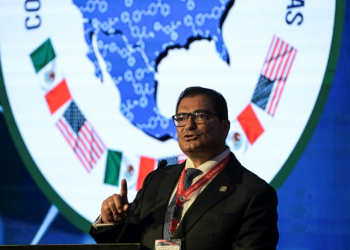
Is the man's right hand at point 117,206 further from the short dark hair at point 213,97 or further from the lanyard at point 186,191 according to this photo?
the short dark hair at point 213,97

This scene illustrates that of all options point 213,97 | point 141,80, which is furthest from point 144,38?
point 213,97

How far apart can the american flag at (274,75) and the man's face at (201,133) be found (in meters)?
1.24

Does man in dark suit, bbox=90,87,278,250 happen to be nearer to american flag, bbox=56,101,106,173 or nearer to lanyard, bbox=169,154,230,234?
lanyard, bbox=169,154,230,234

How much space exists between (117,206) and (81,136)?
1665 millimetres

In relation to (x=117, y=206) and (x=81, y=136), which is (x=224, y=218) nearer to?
(x=117, y=206)

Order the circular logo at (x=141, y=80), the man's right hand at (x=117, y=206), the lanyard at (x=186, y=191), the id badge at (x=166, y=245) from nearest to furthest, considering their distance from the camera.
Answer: the id badge at (x=166, y=245)
the man's right hand at (x=117, y=206)
the lanyard at (x=186, y=191)
the circular logo at (x=141, y=80)

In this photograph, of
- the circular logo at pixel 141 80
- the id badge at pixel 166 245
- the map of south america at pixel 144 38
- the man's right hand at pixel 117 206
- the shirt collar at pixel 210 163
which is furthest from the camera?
the map of south america at pixel 144 38

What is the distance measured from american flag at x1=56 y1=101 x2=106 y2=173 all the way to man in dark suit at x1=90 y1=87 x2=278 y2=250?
1284 millimetres

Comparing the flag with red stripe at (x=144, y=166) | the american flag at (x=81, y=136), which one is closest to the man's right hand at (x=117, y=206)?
the flag with red stripe at (x=144, y=166)

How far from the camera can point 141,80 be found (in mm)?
3373

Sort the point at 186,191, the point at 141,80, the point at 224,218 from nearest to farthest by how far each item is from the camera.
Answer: the point at 224,218
the point at 186,191
the point at 141,80

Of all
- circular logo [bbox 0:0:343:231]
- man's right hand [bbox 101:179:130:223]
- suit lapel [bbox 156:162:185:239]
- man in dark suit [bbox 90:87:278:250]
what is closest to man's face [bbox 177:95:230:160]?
man in dark suit [bbox 90:87:278:250]

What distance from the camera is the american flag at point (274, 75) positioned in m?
3.21

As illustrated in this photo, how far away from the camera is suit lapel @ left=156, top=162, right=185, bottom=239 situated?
1.92m
